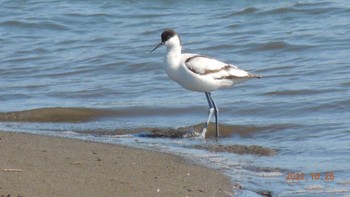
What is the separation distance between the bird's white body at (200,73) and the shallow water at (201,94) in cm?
52

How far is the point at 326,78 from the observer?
39.7 ft

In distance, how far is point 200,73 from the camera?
32.8 ft

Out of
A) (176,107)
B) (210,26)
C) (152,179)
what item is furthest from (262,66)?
(152,179)

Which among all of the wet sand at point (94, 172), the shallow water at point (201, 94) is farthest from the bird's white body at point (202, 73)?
the wet sand at point (94, 172)

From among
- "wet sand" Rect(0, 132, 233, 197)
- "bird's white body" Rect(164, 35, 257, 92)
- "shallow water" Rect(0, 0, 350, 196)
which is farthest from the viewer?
"bird's white body" Rect(164, 35, 257, 92)

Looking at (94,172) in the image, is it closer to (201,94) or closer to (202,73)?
(202,73)

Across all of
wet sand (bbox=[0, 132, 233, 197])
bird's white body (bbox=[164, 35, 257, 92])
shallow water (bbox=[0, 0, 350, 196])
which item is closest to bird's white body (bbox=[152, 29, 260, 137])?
bird's white body (bbox=[164, 35, 257, 92])

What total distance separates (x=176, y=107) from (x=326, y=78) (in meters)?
2.29

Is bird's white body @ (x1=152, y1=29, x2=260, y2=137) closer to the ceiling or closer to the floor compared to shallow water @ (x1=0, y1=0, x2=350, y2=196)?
closer to the ceiling

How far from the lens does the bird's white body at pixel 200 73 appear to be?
9992 millimetres

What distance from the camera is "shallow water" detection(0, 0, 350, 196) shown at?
27.8ft

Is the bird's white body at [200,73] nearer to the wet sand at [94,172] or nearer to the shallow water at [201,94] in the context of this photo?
the shallow water at [201,94]

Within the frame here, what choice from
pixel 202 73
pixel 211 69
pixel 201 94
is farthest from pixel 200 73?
pixel 201 94

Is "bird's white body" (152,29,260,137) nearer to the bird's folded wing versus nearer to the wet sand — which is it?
the bird's folded wing
